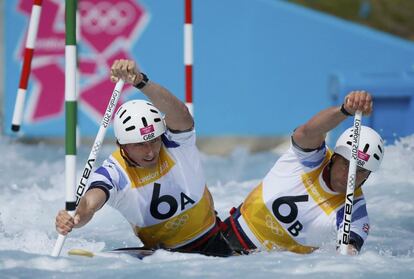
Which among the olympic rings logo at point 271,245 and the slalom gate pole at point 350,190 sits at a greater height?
the slalom gate pole at point 350,190

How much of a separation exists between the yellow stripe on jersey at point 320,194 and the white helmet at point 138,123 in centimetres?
94

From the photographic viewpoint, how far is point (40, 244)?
254 inches

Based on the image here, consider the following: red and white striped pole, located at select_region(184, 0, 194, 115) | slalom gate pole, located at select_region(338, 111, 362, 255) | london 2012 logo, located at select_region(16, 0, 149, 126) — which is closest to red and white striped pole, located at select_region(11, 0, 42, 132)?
red and white striped pole, located at select_region(184, 0, 194, 115)

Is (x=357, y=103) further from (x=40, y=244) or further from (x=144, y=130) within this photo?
(x=40, y=244)

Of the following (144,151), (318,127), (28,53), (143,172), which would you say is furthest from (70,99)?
(28,53)

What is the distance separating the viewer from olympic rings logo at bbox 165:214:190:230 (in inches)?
240

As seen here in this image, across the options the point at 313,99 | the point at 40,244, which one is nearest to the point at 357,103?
the point at 40,244

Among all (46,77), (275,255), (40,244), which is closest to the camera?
(275,255)

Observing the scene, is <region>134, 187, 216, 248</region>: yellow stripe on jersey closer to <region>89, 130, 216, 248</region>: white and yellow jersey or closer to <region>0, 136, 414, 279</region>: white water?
<region>89, 130, 216, 248</region>: white and yellow jersey

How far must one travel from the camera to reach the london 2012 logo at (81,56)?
11.0 meters

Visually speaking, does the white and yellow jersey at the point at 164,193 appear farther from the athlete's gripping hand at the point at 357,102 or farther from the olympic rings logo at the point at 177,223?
the athlete's gripping hand at the point at 357,102

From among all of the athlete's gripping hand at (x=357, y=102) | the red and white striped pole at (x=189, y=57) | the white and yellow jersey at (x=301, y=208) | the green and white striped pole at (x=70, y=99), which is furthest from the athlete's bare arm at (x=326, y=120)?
the red and white striped pole at (x=189, y=57)

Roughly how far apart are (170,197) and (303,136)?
875 millimetres

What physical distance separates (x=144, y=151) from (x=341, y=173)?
1161 millimetres
